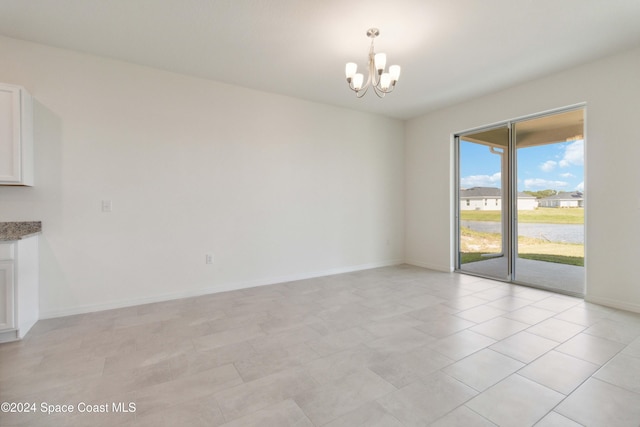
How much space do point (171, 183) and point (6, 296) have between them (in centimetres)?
179

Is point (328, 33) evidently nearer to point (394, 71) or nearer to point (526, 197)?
point (394, 71)

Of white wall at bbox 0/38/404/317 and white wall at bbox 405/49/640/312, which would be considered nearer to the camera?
white wall at bbox 0/38/404/317

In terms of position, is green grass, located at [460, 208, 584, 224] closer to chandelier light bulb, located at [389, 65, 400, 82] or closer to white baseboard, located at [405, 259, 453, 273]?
white baseboard, located at [405, 259, 453, 273]

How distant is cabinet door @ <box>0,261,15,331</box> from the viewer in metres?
2.47

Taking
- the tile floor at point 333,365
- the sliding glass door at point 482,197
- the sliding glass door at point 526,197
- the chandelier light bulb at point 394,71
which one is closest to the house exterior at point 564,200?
the sliding glass door at point 526,197

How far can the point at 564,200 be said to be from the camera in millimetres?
4262

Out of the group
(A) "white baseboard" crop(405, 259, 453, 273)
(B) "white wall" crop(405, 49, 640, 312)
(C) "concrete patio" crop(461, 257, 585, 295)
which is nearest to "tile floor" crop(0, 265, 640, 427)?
(B) "white wall" crop(405, 49, 640, 312)

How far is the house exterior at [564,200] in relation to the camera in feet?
13.2

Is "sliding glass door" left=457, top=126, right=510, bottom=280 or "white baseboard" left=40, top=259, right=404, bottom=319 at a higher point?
"sliding glass door" left=457, top=126, right=510, bottom=280

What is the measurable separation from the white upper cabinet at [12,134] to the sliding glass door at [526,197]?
228 inches

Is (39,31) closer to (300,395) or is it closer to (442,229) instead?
(300,395)

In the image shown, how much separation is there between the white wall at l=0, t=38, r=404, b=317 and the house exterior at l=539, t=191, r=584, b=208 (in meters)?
2.89

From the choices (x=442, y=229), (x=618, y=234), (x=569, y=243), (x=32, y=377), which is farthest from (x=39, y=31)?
(x=569, y=243)

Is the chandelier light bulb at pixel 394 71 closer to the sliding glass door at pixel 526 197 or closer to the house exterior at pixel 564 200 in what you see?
the sliding glass door at pixel 526 197
